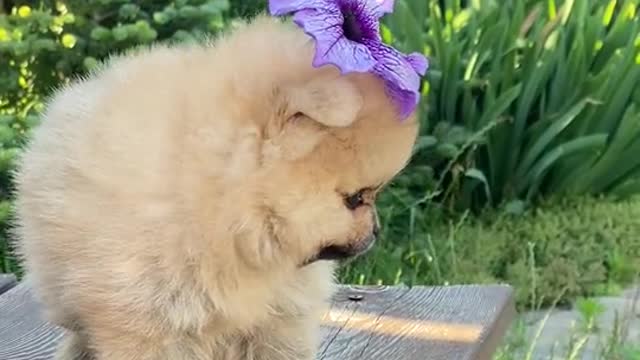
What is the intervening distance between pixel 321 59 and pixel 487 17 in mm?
3267

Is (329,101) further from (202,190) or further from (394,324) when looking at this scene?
(394,324)

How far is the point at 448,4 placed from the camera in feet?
15.5

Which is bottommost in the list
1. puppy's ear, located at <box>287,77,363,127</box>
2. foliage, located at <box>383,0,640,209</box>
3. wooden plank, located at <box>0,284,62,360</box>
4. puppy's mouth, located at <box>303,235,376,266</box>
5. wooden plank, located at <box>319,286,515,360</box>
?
foliage, located at <box>383,0,640,209</box>

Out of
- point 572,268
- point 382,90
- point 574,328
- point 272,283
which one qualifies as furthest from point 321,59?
point 572,268

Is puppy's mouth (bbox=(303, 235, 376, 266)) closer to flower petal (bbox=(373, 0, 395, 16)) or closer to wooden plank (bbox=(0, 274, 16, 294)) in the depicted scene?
flower petal (bbox=(373, 0, 395, 16))

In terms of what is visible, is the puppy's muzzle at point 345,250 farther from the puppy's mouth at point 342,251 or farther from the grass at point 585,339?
the grass at point 585,339

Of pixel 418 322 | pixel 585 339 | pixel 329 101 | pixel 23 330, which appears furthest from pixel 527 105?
pixel 329 101

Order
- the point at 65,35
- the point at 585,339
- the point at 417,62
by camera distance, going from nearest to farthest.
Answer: the point at 417,62 → the point at 585,339 → the point at 65,35

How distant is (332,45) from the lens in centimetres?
133

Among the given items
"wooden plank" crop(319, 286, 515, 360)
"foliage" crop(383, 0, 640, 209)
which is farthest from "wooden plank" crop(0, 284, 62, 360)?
"foliage" crop(383, 0, 640, 209)

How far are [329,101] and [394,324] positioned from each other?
0.76 meters

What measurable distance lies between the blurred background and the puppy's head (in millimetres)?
2351

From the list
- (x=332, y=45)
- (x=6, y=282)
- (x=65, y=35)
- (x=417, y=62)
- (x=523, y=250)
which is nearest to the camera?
(x=332, y=45)

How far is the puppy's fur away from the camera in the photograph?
1.41 metres
